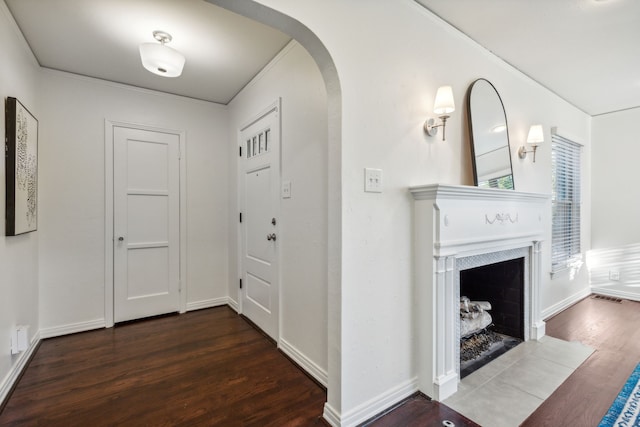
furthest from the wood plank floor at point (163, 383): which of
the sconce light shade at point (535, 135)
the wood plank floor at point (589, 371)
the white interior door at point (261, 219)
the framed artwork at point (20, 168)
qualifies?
the sconce light shade at point (535, 135)

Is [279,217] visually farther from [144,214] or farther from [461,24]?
[461,24]

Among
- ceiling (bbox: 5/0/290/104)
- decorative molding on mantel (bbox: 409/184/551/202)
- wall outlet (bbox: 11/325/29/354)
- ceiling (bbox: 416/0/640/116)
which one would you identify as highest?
ceiling (bbox: 416/0/640/116)

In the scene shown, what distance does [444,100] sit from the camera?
1.85 meters

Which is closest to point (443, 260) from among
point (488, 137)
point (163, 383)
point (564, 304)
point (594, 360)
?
point (488, 137)

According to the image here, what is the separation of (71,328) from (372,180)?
3093 mm

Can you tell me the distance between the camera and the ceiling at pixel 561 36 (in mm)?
1879

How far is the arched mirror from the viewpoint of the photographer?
86.4 inches

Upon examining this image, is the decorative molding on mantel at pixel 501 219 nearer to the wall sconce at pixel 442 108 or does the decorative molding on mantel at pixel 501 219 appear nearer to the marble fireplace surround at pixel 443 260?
the marble fireplace surround at pixel 443 260

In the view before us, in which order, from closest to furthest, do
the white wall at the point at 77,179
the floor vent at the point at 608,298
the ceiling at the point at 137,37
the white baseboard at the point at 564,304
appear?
the ceiling at the point at 137,37, the white wall at the point at 77,179, the white baseboard at the point at 564,304, the floor vent at the point at 608,298

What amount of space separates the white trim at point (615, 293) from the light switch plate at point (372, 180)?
14.0 ft

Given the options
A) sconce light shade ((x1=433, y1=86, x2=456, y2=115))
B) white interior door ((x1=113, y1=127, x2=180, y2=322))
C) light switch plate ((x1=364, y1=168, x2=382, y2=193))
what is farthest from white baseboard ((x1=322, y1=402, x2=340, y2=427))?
white interior door ((x1=113, y1=127, x2=180, y2=322))

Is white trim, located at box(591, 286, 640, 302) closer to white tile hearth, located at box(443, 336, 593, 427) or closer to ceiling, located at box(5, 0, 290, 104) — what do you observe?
white tile hearth, located at box(443, 336, 593, 427)

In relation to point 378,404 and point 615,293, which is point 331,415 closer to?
point 378,404

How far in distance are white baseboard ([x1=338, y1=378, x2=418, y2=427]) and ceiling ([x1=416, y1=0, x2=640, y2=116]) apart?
2.37 metres
